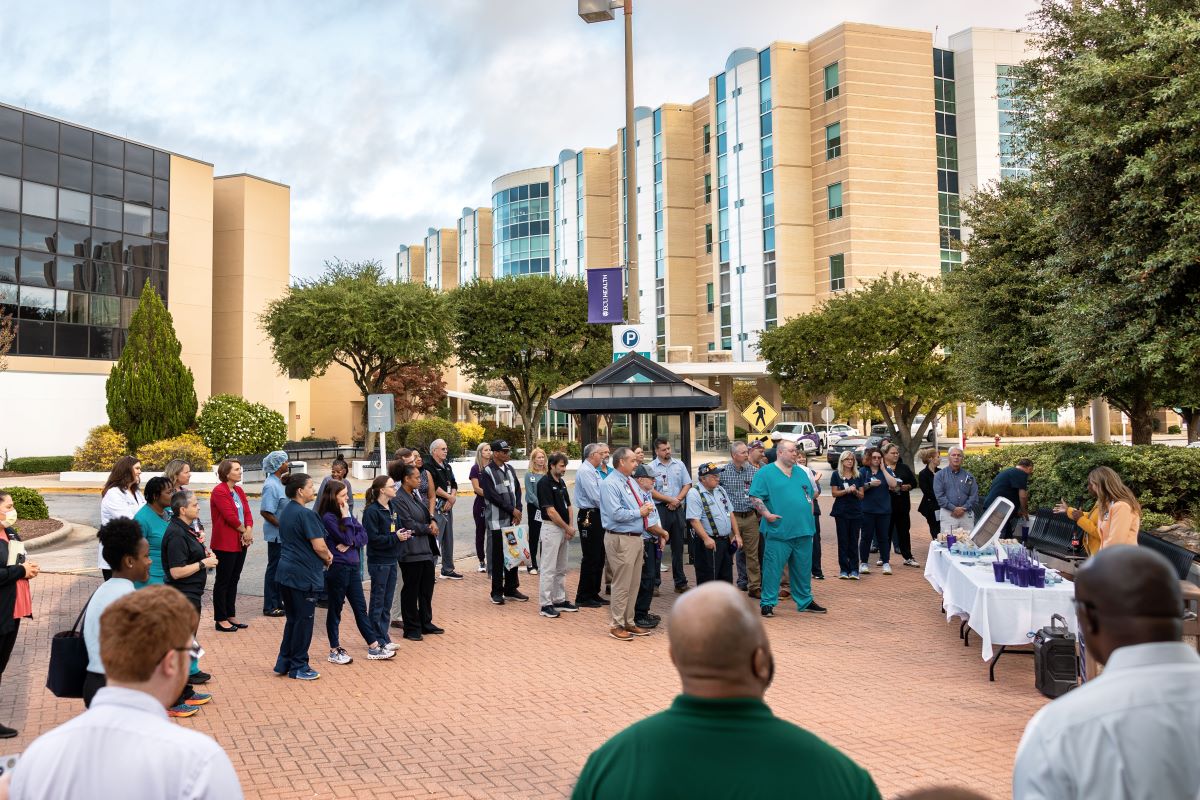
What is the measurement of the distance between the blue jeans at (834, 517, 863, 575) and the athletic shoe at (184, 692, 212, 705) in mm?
8715

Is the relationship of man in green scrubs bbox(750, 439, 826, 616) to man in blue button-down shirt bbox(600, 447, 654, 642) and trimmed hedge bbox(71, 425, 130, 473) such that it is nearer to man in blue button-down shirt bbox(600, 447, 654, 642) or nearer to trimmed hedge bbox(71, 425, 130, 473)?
man in blue button-down shirt bbox(600, 447, 654, 642)

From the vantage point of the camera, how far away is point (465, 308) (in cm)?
4425

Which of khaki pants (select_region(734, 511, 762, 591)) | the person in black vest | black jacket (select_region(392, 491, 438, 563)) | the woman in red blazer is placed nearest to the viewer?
black jacket (select_region(392, 491, 438, 563))

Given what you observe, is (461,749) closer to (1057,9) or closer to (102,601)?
(102,601)

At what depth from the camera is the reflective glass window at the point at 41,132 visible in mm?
36625

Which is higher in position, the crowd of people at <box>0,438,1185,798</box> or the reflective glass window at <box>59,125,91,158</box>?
the reflective glass window at <box>59,125,91,158</box>

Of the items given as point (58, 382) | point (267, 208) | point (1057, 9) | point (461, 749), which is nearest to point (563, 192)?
point (267, 208)

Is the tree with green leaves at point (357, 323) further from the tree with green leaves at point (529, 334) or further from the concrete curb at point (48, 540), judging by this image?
the concrete curb at point (48, 540)

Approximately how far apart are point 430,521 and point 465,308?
35.8 metres

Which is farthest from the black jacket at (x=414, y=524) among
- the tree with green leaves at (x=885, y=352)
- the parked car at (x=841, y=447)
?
the parked car at (x=841, y=447)

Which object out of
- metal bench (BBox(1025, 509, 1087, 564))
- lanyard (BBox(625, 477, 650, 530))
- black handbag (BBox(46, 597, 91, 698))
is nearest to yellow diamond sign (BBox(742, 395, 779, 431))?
metal bench (BBox(1025, 509, 1087, 564))

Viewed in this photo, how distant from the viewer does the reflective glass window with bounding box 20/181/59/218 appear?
36719 mm

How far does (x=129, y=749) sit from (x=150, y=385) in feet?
111

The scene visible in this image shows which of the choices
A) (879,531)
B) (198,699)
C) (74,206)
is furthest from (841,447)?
(198,699)
